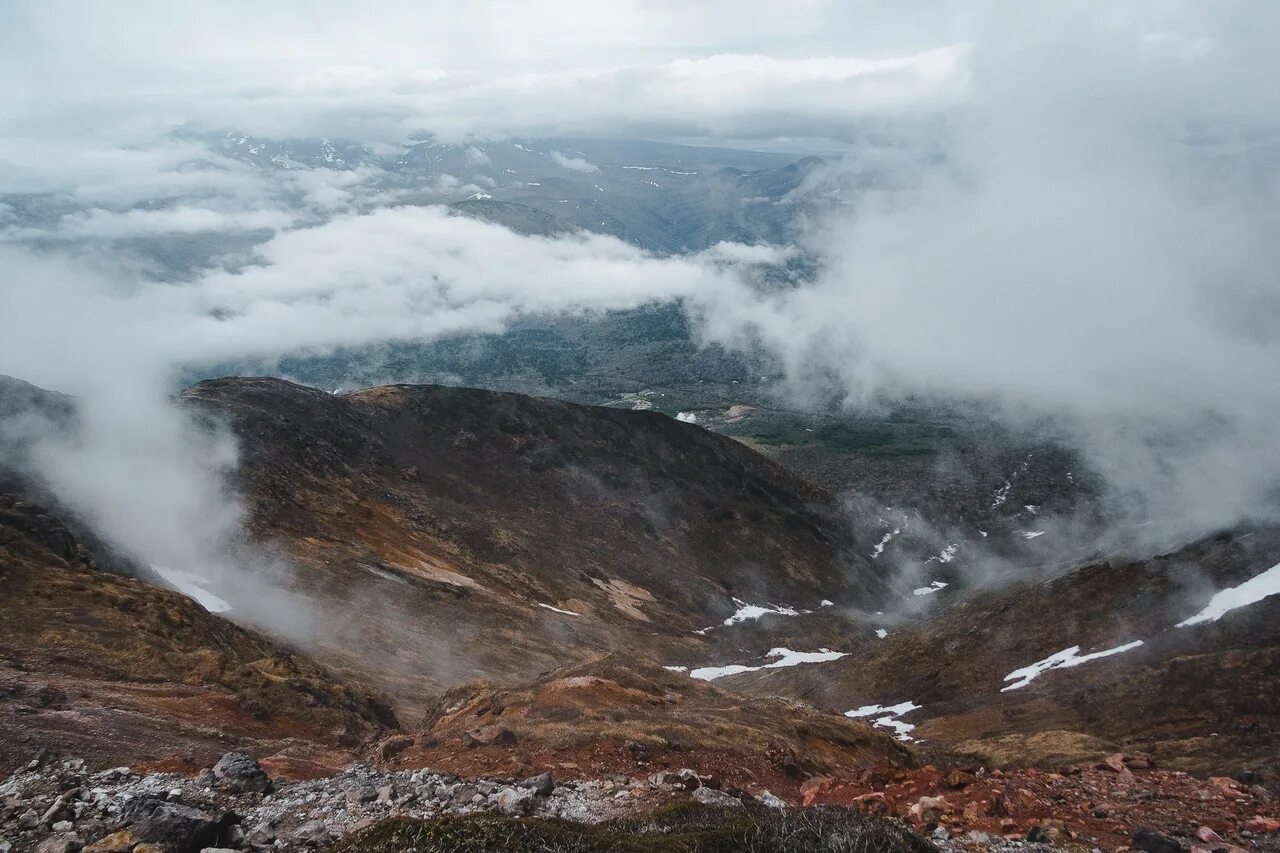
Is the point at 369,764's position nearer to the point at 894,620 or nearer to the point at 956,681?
the point at 956,681

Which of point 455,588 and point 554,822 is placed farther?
point 455,588

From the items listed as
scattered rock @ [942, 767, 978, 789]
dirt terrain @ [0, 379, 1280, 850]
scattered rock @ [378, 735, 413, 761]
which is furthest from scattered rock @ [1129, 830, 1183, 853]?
scattered rock @ [378, 735, 413, 761]

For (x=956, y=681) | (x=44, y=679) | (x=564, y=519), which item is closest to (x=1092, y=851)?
(x=44, y=679)

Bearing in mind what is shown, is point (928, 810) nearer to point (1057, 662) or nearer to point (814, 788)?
point (814, 788)

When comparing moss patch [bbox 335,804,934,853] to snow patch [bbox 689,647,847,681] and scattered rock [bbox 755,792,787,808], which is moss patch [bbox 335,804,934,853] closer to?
scattered rock [bbox 755,792,787,808]

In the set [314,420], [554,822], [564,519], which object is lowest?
[564,519]

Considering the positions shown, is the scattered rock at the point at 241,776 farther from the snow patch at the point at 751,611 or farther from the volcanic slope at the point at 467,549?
the snow patch at the point at 751,611
